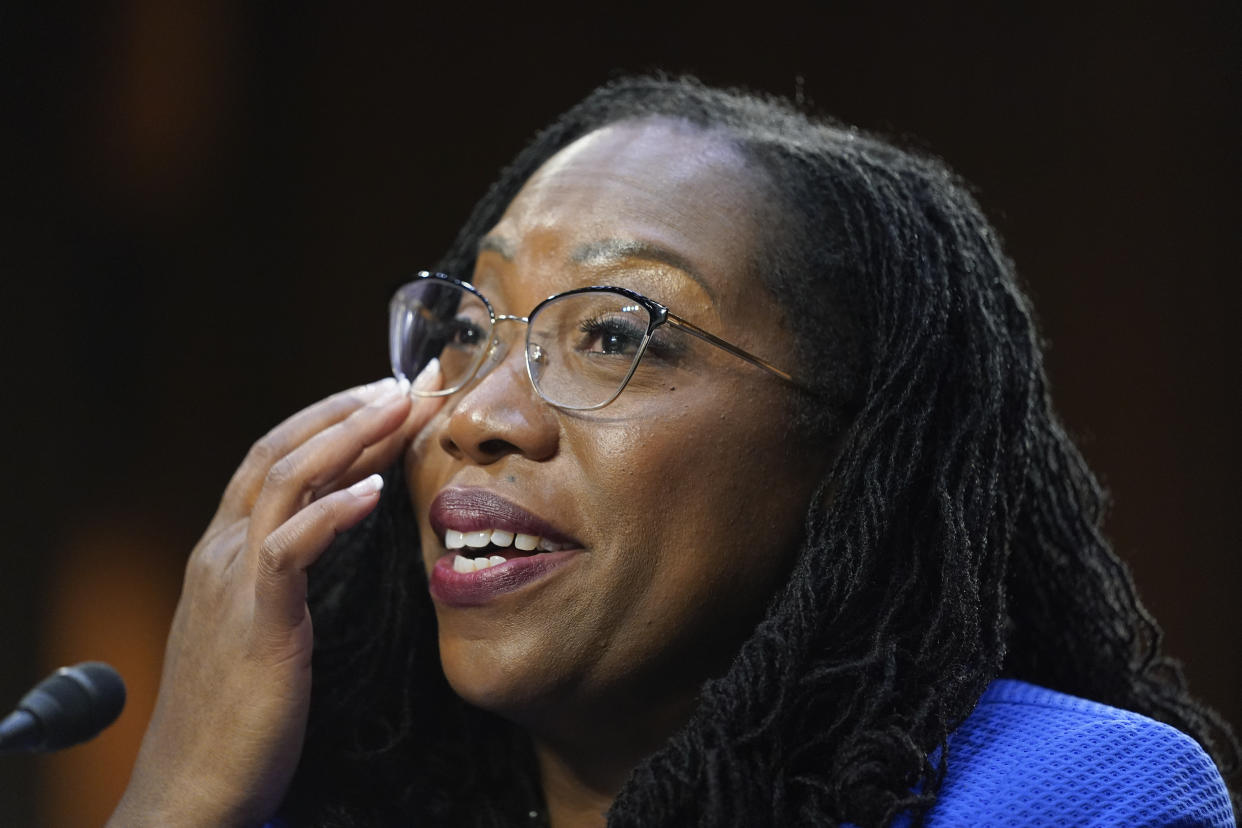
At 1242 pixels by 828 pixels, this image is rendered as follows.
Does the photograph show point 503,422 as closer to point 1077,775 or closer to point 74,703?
point 74,703

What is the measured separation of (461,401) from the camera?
1.55 m

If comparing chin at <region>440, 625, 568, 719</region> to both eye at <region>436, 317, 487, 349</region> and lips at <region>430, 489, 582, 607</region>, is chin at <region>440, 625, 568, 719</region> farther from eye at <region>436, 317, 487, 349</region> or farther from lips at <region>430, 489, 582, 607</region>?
eye at <region>436, 317, 487, 349</region>

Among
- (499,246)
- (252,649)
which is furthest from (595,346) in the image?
(252,649)

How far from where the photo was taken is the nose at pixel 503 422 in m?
1.47

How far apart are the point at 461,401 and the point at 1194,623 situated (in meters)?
1.98

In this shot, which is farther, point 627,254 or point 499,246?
point 499,246

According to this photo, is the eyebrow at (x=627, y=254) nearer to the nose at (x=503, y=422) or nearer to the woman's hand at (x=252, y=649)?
the nose at (x=503, y=422)

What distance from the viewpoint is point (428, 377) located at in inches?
66.9

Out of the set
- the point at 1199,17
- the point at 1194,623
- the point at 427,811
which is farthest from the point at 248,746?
the point at 1199,17

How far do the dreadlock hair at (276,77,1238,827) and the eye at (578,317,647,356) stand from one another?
0.20 m

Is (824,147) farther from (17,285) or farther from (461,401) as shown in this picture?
(17,285)

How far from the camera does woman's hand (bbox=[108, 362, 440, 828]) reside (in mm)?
1507

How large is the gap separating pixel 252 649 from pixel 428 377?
0.44 m

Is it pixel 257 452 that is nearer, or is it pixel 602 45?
pixel 257 452
